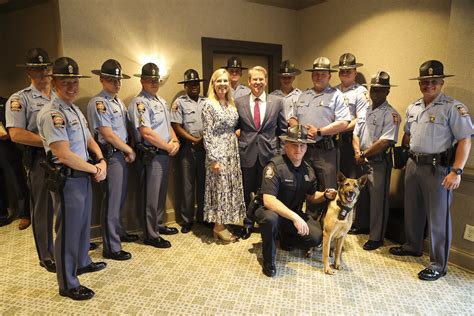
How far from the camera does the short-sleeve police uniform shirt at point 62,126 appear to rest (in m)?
2.10

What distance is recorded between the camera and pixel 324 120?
322 centimetres

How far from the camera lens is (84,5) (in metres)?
3.12

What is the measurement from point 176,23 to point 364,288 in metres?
3.21

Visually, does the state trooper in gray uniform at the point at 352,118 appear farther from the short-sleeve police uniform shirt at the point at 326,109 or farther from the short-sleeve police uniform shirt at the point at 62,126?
the short-sleeve police uniform shirt at the point at 62,126

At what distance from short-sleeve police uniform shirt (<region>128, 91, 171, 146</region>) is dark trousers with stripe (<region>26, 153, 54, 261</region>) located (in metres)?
0.84

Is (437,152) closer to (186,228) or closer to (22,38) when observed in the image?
(186,228)

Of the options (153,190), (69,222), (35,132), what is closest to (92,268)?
(69,222)

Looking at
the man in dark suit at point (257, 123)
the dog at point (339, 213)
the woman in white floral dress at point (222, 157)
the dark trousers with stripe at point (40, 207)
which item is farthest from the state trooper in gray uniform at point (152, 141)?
the dog at point (339, 213)

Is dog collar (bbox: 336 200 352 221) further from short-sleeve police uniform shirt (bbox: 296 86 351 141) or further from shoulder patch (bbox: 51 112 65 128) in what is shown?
shoulder patch (bbox: 51 112 65 128)

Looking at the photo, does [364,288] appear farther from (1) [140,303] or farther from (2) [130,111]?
(2) [130,111]

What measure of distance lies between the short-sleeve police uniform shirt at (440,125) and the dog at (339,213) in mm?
560

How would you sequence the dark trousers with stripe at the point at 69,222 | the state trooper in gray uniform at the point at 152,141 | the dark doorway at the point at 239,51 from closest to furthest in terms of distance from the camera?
the dark trousers with stripe at the point at 69,222
the state trooper in gray uniform at the point at 152,141
the dark doorway at the point at 239,51

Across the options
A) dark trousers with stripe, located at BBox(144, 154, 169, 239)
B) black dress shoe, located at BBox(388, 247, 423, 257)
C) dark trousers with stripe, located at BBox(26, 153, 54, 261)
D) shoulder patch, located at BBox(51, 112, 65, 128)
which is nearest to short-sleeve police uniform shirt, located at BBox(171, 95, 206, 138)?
dark trousers with stripe, located at BBox(144, 154, 169, 239)

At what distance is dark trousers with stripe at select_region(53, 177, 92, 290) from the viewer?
7.30 ft
